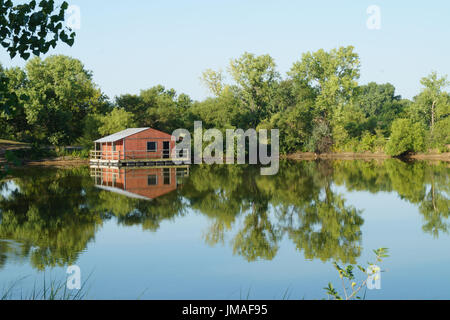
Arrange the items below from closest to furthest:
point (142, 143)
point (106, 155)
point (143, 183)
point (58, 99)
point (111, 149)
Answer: point (143, 183), point (142, 143), point (106, 155), point (111, 149), point (58, 99)

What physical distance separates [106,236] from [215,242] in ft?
10.4

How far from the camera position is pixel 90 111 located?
54.9 metres

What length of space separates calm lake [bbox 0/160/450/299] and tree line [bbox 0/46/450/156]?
25508 mm

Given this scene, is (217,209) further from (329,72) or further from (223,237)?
(329,72)

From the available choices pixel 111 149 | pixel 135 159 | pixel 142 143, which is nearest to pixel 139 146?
pixel 142 143

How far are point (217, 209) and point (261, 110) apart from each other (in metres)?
39.5

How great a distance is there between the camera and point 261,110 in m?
56.0

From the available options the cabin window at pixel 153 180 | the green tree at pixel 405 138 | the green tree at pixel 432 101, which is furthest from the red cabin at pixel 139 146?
the green tree at pixel 432 101

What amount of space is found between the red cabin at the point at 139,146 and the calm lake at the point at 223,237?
15594 mm

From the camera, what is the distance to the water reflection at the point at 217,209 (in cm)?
1173

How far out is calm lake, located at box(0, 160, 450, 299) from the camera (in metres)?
8.88

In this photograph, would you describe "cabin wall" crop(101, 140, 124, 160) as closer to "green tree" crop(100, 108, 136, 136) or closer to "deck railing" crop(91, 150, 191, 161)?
"deck railing" crop(91, 150, 191, 161)

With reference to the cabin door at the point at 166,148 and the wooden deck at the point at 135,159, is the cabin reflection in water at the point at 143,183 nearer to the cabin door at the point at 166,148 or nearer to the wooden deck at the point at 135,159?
the wooden deck at the point at 135,159
